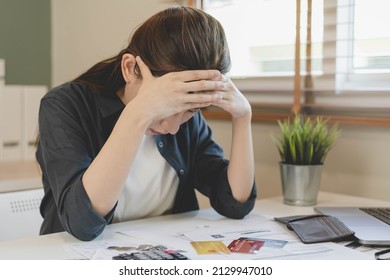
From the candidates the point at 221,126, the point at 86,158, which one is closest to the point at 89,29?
the point at 221,126

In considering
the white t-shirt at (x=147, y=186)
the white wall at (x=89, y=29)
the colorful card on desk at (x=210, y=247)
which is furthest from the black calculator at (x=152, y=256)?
the white wall at (x=89, y=29)

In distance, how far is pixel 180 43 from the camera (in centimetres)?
105

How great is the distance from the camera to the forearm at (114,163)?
1030mm

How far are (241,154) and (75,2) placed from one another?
1.70 metres

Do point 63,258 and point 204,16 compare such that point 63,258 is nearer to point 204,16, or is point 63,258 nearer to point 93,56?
point 204,16

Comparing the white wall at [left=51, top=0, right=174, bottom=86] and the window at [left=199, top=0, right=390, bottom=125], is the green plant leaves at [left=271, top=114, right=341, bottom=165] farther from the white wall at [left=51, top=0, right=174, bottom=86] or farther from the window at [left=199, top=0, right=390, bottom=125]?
the white wall at [left=51, top=0, right=174, bottom=86]

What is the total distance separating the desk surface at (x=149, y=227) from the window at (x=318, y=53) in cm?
28

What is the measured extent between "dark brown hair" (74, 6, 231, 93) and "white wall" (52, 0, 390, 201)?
2.09ft

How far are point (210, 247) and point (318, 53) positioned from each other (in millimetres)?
881

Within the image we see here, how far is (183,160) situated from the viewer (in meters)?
1.37

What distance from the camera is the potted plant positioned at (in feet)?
4.76

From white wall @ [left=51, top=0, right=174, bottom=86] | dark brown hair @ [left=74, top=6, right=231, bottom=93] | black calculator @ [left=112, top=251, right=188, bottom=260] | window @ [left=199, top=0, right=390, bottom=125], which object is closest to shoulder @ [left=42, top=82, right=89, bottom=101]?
dark brown hair @ [left=74, top=6, right=231, bottom=93]
